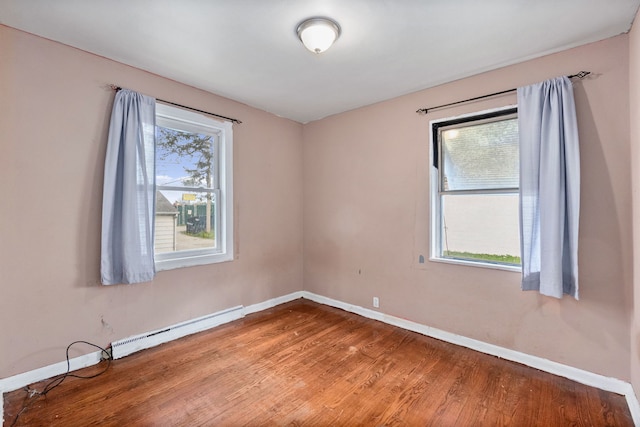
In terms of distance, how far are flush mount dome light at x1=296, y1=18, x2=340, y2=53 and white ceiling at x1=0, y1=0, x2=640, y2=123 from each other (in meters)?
0.06

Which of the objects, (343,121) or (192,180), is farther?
(343,121)

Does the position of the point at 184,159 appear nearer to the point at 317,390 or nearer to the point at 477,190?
the point at 317,390

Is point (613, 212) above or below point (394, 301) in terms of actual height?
above

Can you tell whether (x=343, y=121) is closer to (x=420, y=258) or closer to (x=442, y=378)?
(x=420, y=258)

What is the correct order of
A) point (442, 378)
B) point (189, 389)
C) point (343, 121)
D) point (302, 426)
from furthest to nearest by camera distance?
point (343, 121)
point (442, 378)
point (189, 389)
point (302, 426)

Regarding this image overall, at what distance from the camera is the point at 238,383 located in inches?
84.9

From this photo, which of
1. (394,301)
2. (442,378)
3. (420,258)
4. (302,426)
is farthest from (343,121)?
(302,426)

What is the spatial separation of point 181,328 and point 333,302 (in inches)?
73.2

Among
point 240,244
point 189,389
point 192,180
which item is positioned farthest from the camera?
point 240,244

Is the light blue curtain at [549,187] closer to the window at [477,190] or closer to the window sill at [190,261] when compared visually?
the window at [477,190]

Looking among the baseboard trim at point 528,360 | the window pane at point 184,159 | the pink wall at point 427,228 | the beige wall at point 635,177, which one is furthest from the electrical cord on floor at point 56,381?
the beige wall at point 635,177

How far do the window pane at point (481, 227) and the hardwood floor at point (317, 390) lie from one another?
3.03 feet

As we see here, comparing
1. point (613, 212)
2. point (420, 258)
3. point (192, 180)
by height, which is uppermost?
point (192, 180)

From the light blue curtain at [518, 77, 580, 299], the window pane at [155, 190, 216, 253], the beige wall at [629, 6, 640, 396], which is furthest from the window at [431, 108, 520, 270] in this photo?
the window pane at [155, 190, 216, 253]
